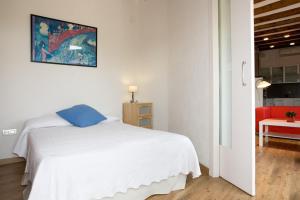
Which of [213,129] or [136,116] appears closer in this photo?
[213,129]

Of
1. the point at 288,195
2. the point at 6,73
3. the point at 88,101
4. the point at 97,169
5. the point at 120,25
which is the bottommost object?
the point at 288,195

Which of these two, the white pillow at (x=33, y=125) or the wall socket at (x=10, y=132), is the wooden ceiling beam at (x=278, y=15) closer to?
the white pillow at (x=33, y=125)

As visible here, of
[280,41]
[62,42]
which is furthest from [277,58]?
[62,42]

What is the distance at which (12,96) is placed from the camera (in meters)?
2.95

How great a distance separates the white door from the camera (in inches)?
80.1

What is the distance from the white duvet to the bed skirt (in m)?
0.10

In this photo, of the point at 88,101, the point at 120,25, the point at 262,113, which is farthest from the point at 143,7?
the point at 262,113

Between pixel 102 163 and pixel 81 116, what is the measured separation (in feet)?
4.85

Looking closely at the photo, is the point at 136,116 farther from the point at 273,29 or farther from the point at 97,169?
the point at 273,29

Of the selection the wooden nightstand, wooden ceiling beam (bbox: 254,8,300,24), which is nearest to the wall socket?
the wooden nightstand

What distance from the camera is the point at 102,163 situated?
62.7 inches

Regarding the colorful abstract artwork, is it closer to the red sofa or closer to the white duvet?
the white duvet

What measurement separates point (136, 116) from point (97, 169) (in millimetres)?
2283

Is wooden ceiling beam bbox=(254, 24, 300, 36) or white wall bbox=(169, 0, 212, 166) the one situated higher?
wooden ceiling beam bbox=(254, 24, 300, 36)
